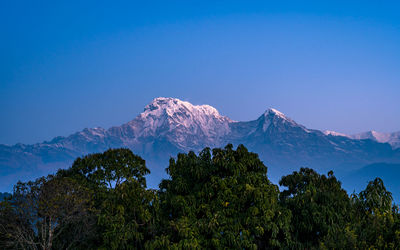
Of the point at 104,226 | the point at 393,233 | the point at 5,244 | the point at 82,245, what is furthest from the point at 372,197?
the point at 5,244

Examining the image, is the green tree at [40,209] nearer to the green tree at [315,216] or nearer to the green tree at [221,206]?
the green tree at [221,206]

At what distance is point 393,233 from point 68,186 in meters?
17.9

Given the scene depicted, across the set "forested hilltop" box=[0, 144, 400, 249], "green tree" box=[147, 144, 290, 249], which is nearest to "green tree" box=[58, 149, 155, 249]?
"forested hilltop" box=[0, 144, 400, 249]

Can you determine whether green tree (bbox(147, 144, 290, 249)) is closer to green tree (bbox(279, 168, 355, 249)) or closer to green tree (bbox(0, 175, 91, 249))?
green tree (bbox(279, 168, 355, 249))

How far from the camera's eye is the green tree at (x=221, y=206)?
2028cm

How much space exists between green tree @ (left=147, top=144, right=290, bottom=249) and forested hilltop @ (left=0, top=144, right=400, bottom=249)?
6cm

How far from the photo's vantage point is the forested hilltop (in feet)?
67.8

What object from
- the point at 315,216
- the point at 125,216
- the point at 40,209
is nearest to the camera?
the point at 40,209

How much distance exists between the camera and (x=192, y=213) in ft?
70.9

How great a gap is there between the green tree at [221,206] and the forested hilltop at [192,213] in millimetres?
56

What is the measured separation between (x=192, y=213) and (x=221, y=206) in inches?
68.9

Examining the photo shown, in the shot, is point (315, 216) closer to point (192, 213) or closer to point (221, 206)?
point (221, 206)

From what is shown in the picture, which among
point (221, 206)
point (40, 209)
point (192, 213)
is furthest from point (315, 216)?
point (40, 209)

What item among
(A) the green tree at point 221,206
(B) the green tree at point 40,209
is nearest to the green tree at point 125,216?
(A) the green tree at point 221,206
